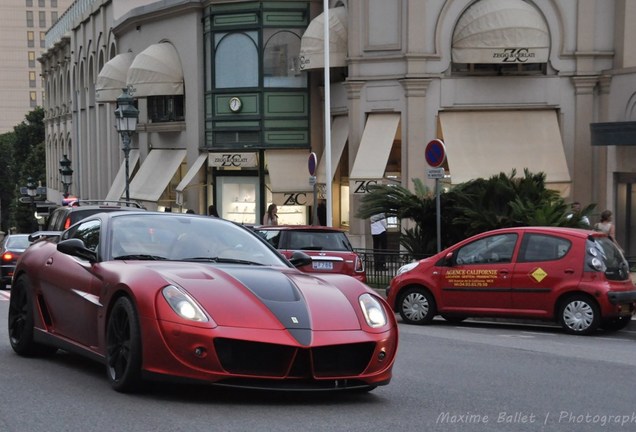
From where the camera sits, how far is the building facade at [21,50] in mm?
158125

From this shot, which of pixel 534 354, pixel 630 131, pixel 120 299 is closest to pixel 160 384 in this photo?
pixel 120 299

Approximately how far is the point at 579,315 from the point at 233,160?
78.4 ft

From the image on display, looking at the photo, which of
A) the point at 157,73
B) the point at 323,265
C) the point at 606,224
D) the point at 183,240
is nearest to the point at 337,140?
the point at 157,73

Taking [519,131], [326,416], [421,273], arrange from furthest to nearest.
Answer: [519,131], [421,273], [326,416]

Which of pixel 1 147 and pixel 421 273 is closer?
pixel 421 273

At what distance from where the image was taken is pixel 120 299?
772 cm

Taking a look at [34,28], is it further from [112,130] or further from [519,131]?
[519,131]

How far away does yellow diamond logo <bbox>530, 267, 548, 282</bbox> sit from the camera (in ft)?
50.8

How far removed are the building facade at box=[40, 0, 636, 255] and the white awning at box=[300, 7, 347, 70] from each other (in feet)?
0.14

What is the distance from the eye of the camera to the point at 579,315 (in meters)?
15.3

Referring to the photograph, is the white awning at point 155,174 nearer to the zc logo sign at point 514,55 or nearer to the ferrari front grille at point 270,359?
the zc logo sign at point 514,55

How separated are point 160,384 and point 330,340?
143 centimetres

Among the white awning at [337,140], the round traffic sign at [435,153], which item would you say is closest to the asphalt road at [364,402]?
the round traffic sign at [435,153]

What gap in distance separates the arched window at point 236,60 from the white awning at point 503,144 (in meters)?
8.28
